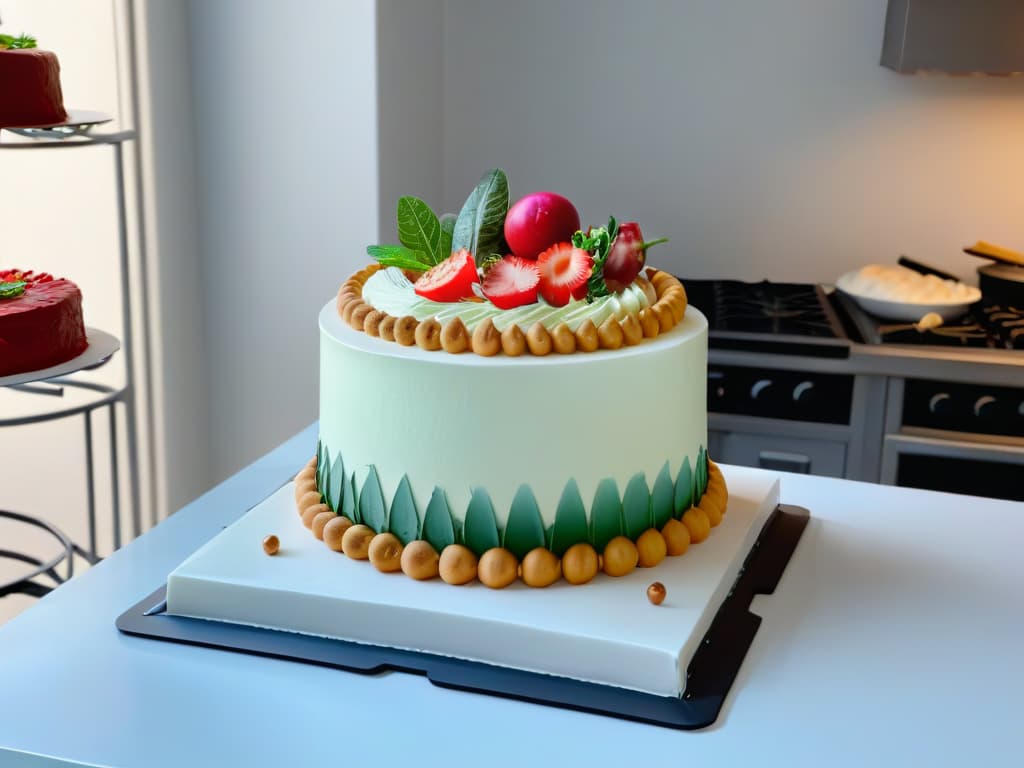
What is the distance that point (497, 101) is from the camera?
308 centimetres

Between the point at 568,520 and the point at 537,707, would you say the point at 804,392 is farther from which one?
the point at 537,707

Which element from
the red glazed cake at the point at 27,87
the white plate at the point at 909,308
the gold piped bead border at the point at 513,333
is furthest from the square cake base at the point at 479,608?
the white plate at the point at 909,308

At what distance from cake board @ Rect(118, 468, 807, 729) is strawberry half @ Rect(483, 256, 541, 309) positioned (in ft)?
0.99

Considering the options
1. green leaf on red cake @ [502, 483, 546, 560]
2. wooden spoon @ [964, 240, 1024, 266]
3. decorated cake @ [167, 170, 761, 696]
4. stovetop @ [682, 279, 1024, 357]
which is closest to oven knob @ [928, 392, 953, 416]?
stovetop @ [682, 279, 1024, 357]

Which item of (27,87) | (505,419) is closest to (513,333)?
(505,419)

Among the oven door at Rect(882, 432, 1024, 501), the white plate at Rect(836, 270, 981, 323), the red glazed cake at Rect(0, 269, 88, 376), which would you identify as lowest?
the oven door at Rect(882, 432, 1024, 501)

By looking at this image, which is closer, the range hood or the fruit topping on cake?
the fruit topping on cake

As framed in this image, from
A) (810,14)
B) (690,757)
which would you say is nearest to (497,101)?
(810,14)

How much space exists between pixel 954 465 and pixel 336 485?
156 cm

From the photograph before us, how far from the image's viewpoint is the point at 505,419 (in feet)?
3.88

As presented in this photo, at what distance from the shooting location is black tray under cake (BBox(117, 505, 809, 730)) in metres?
1.05

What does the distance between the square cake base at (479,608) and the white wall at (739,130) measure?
1.83m

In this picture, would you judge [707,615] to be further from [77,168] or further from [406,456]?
[77,168]

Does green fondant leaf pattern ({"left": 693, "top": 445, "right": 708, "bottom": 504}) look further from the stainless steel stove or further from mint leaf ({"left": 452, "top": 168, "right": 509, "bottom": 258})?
the stainless steel stove
